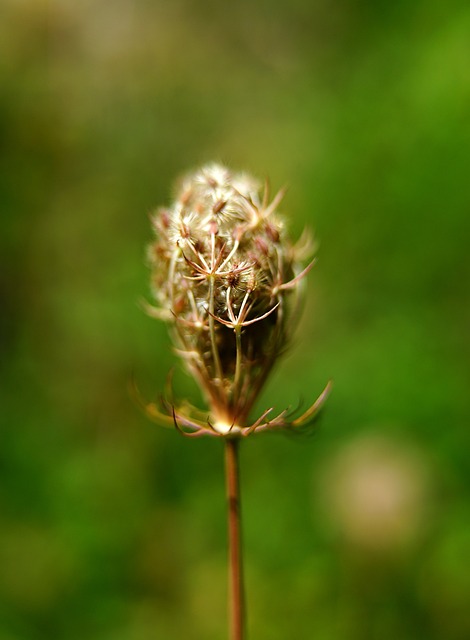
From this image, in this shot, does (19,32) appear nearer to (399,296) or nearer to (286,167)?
(286,167)

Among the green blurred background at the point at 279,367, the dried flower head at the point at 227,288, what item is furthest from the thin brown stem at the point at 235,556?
the green blurred background at the point at 279,367

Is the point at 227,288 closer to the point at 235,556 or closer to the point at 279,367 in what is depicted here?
the point at 235,556

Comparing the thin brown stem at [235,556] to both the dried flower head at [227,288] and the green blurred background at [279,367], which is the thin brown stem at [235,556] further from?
the green blurred background at [279,367]

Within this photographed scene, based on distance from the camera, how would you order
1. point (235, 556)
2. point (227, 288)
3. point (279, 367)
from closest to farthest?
point (235, 556) < point (227, 288) < point (279, 367)

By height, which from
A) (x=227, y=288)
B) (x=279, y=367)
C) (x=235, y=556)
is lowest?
(x=235, y=556)

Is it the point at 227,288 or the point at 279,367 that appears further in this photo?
the point at 279,367

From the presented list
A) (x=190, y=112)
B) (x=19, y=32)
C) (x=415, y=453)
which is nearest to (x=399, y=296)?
(x=415, y=453)

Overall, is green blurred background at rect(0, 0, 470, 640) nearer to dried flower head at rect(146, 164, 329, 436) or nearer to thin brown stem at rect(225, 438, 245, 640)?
dried flower head at rect(146, 164, 329, 436)

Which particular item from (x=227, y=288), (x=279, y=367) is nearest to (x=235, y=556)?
(x=227, y=288)
